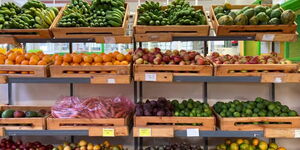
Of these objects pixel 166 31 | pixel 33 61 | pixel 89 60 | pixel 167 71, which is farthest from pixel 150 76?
pixel 33 61

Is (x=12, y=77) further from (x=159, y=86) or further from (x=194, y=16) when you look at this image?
(x=194, y=16)

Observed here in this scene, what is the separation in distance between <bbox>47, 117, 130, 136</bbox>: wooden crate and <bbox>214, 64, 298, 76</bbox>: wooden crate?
918 millimetres

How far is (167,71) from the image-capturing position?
2396mm

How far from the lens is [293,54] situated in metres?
3.65

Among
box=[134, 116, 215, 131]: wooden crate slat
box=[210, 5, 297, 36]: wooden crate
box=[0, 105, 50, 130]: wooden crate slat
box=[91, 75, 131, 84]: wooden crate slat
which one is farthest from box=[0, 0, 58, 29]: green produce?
box=[210, 5, 297, 36]: wooden crate

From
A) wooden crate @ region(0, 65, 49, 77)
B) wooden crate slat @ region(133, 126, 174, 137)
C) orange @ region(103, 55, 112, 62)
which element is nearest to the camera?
wooden crate slat @ region(133, 126, 174, 137)

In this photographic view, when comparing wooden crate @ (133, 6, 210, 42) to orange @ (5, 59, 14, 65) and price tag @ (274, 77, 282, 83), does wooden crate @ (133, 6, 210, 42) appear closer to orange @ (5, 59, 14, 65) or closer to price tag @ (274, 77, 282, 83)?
price tag @ (274, 77, 282, 83)

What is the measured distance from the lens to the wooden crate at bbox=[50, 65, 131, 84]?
2.38 m

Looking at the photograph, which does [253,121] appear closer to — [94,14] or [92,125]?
[92,125]

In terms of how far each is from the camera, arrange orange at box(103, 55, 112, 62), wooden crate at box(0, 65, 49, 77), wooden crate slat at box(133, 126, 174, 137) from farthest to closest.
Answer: orange at box(103, 55, 112, 62) → wooden crate at box(0, 65, 49, 77) → wooden crate slat at box(133, 126, 174, 137)

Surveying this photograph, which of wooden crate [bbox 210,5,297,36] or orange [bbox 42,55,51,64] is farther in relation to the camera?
orange [bbox 42,55,51,64]

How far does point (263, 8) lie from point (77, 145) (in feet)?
7.27

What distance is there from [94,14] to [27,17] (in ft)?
2.04

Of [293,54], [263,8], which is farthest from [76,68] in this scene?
[293,54]
